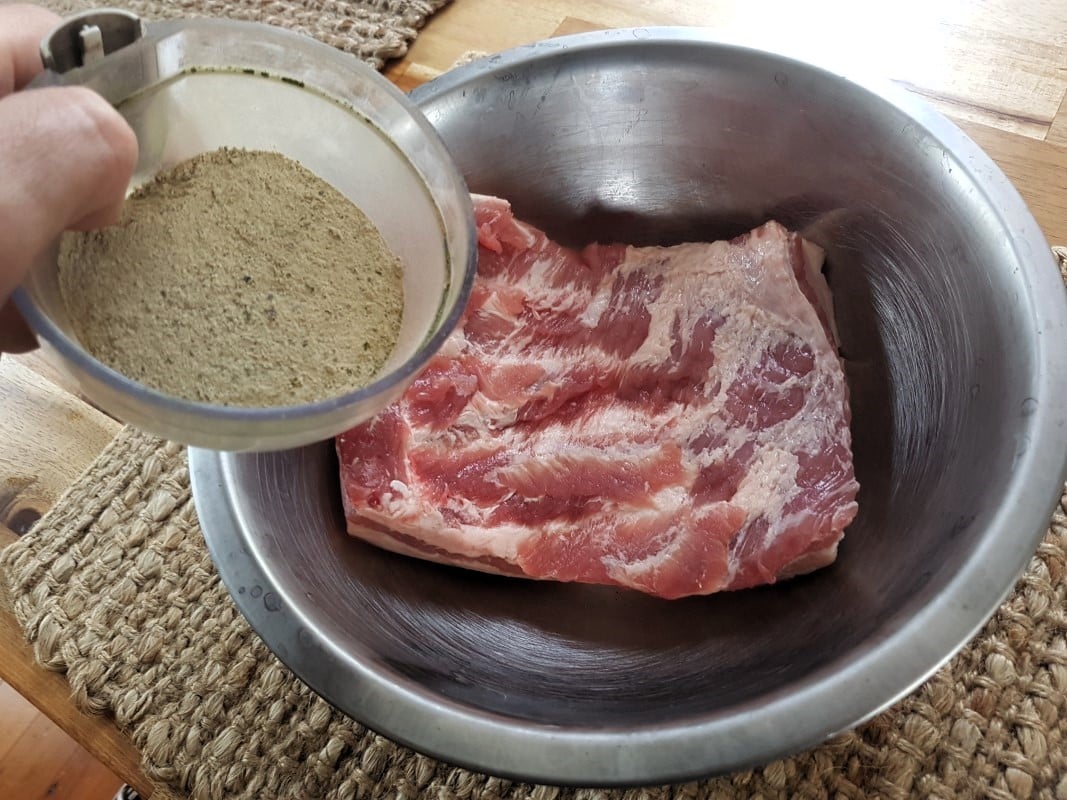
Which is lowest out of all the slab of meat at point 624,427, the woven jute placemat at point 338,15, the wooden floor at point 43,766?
the wooden floor at point 43,766

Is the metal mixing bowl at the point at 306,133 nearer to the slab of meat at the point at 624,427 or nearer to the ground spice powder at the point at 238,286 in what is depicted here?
the ground spice powder at the point at 238,286

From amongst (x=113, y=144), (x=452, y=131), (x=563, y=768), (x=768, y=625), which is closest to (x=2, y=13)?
(x=113, y=144)

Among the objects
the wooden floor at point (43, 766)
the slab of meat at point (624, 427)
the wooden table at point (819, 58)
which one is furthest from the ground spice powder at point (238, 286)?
the wooden floor at point (43, 766)

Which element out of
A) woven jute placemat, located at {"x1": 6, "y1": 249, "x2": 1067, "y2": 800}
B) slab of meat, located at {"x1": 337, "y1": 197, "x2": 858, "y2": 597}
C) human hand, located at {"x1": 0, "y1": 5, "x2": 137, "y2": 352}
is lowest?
woven jute placemat, located at {"x1": 6, "y1": 249, "x2": 1067, "y2": 800}

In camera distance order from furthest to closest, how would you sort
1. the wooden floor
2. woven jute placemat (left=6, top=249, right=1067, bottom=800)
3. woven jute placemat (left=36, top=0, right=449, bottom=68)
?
woven jute placemat (left=36, top=0, right=449, bottom=68), the wooden floor, woven jute placemat (left=6, top=249, right=1067, bottom=800)

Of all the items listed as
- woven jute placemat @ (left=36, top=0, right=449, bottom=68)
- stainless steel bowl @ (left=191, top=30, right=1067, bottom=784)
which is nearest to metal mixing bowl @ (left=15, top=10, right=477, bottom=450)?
stainless steel bowl @ (left=191, top=30, right=1067, bottom=784)

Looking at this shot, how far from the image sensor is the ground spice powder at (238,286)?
0.67 metres

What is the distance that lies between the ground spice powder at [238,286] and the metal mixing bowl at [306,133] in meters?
0.02

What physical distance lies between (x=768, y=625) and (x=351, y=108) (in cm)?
66

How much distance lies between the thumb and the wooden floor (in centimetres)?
80

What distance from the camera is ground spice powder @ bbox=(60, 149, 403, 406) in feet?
2.21

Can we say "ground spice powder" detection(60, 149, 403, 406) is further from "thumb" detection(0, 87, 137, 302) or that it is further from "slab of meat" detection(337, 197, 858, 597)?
"slab of meat" detection(337, 197, 858, 597)

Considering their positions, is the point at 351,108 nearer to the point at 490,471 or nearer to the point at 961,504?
the point at 490,471

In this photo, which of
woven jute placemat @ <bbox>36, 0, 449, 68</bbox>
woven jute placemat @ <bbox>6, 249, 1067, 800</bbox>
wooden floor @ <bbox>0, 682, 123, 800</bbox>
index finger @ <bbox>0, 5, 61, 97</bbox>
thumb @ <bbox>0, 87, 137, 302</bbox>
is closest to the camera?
thumb @ <bbox>0, 87, 137, 302</bbox>
